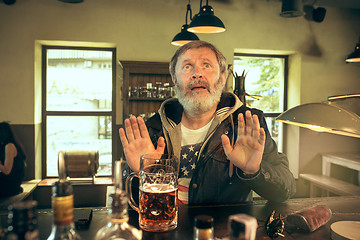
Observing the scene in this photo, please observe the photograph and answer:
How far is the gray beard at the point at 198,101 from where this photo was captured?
6.11 ft

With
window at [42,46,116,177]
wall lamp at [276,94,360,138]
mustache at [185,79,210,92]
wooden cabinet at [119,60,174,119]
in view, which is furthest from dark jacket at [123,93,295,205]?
window at [42,46,116,177]

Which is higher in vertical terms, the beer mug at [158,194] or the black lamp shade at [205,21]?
the black lamp shade at [205,21]

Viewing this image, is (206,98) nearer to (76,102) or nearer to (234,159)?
(234,159)

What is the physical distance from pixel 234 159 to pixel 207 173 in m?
0.45

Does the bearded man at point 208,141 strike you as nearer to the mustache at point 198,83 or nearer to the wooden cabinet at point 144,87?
the mustache at point 198,83

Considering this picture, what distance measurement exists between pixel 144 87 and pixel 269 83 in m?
2.17

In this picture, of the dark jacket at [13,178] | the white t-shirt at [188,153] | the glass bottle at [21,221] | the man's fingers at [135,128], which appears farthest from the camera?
the dark jacket at [13,178]

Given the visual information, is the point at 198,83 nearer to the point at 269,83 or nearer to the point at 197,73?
the point at 197,73

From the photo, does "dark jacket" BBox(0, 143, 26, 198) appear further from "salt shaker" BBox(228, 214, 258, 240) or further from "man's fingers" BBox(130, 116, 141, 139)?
"salt shaker" BBox(228, 214, 258, 240)

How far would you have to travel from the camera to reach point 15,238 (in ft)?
1.72

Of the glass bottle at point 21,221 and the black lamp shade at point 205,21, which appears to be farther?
the black lamp shade at point 205,21

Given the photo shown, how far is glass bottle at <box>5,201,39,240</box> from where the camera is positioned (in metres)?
0.52

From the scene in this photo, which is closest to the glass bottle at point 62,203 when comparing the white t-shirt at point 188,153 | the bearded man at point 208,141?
the bearded man at point 208,141

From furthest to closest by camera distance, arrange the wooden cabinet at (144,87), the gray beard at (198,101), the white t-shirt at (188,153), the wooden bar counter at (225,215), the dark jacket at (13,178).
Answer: the wooden cabinet at (144,87) → the dark jacket at (13,178) → the gray beard at (198,101) → the white t-shirt at (188,153) → the wooden bar counter at (225,215)
